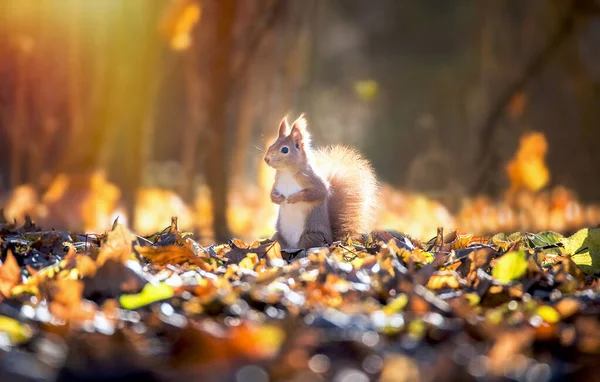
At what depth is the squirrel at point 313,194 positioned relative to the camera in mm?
5070

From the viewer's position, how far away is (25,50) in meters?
13.4

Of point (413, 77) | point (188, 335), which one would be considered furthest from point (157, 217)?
point (188, 335)

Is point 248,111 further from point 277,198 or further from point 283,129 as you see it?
point 277,198

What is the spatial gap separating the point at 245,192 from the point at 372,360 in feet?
54.9

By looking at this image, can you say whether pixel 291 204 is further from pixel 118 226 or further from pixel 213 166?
pixel 213 166

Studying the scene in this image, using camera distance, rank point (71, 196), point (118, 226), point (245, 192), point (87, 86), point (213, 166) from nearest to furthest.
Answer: point (118, 226) → point (213, 166) → point (71, 196) → point (87, 86) → point (245, 192)

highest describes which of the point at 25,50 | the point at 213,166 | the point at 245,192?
the point at 25,50

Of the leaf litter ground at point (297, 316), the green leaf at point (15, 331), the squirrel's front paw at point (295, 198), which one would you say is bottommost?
the squirrel's front paw at point (295, 198)

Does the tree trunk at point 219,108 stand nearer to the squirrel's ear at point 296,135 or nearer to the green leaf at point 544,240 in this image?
the squirrel's ear at point 296,135

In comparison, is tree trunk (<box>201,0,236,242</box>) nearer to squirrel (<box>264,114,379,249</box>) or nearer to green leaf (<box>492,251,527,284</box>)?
squirrel (<box>264,114,379,249</box>)

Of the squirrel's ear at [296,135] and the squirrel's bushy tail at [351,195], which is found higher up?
the squirrel's ear at [296,135]

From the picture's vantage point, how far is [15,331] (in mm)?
2104

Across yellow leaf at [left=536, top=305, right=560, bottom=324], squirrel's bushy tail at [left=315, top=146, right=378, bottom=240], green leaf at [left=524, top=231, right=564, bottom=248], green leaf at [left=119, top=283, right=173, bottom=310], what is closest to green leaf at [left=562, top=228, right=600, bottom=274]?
green leaf at [left=524, top=231, right=564, bottom=248]

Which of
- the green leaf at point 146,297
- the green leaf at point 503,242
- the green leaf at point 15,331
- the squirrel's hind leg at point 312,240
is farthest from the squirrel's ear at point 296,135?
the green leaf at point 15,331
